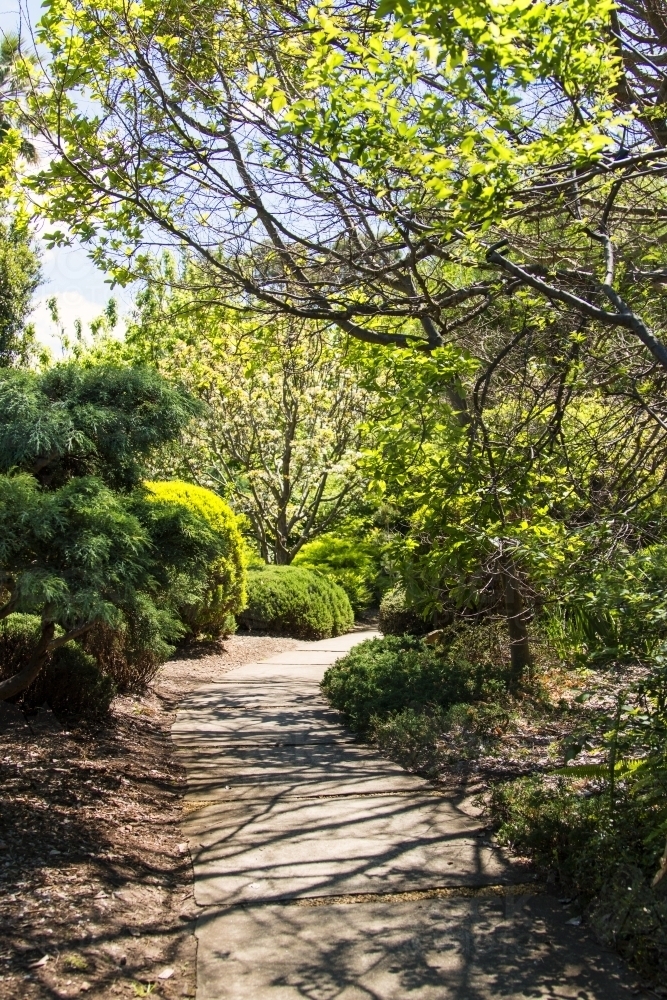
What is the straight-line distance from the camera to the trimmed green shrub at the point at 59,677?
6.93m

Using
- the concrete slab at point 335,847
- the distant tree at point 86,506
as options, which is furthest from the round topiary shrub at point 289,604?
the concrete slab at point 335,847

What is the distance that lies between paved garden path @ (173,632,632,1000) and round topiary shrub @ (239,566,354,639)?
850cm

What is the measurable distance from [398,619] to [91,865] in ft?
31.6

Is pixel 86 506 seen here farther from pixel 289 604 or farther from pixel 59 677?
pixel 289 604

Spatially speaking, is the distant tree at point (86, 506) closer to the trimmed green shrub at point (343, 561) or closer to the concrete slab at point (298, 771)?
the concrete slab at point (298, 771)

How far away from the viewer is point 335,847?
4.88 m

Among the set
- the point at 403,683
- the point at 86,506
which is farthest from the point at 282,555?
the point at 86,506

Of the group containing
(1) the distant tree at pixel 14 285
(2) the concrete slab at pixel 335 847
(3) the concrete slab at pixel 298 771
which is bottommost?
(2) the concrete slab at pixel 335 847

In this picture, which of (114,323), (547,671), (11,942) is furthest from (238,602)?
(114,323)

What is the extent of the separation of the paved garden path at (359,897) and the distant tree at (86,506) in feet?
4.59

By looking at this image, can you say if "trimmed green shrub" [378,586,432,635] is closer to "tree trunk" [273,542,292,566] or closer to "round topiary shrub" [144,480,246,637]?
"round topiary shrub" [144,480,246,637]

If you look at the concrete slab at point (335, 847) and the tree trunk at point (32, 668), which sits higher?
the tree trunk at point (32, 668)

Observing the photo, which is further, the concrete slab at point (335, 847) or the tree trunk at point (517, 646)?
the tree trunk at point (517, 646)

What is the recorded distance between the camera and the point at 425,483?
6141 millimetres
